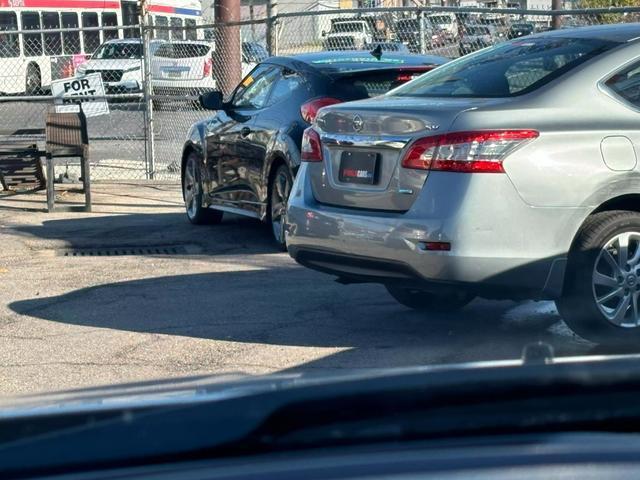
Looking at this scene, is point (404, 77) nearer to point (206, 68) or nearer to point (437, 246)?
point (437, 246)

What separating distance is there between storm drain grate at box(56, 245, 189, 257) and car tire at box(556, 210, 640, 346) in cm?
467

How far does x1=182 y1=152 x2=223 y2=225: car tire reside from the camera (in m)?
11.2

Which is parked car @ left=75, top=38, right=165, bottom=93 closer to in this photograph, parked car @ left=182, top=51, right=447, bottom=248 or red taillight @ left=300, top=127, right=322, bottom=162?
parked car @ left=182, top=51, right=447, bottom=248

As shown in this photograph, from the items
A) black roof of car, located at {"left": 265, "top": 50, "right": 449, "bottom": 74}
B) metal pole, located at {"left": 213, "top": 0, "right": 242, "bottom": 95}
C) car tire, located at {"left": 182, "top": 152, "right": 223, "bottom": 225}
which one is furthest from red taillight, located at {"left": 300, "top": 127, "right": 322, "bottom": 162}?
metal pole, located at {"left": 213, "top": 0, "right": 242, "bottom": 95}

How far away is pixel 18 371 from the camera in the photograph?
6254 mm

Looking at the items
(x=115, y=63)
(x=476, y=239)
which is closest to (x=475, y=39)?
(x=476, y=239)

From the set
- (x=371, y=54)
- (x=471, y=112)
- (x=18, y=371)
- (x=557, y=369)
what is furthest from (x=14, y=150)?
(x=557, y=369)

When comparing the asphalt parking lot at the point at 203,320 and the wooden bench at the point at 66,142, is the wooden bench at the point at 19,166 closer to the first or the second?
the wooden bench at the point at 66,142

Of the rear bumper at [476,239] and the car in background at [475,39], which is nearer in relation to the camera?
the rear bumper at [476,239]

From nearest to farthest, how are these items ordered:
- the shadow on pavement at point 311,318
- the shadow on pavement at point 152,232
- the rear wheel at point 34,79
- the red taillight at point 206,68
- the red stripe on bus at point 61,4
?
the shadow on pavement at point 311,318 < the shadow on pavement at point 152,232 < the red taillight at point 206,68 < the rear wheel at point 34,79 < the red stripe on bus at point 61,4

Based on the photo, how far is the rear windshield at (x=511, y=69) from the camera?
6348 millimetres

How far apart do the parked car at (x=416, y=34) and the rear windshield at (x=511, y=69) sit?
6416 millimetres

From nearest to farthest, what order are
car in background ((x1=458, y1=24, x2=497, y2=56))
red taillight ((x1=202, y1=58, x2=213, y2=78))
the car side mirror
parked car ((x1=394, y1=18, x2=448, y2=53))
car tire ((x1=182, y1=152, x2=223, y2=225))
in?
the car side mirror → car tire ((x1=182, y1=152, x2=223, y2=225)) → parked car ((x1=394, y1=18, x2=448, y2=53)) → car in background ((x1=458, y1=24, x2=497, y2=56)) → red taillight ((x1=202, y1=58, x2=213, y2=78))

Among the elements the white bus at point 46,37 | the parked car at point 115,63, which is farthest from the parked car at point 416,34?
the white bus at point 46,37
